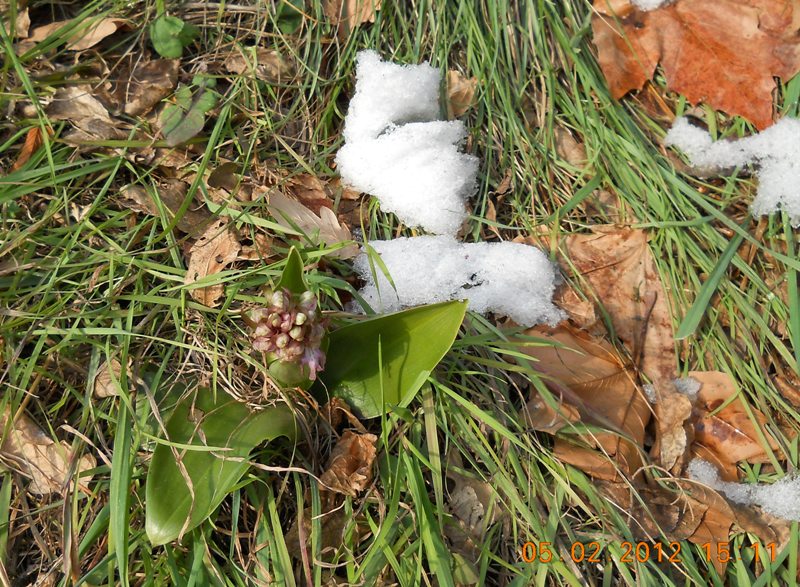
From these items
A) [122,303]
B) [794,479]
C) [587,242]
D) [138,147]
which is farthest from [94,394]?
[794,479]

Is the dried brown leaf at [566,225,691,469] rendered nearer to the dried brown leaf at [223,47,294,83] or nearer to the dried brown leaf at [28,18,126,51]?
the dried brown leaf at [223,47,294,83]

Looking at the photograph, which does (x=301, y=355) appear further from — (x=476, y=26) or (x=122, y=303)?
(x=476, y=26)

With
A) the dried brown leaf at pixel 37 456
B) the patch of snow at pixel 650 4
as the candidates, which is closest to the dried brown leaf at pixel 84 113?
the dried brown leaf at pixel 37 456

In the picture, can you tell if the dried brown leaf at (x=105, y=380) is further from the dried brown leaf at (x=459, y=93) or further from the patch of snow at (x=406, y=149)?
the dried brown leaf at (x=459, y=93)

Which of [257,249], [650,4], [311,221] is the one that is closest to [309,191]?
[311,221]
